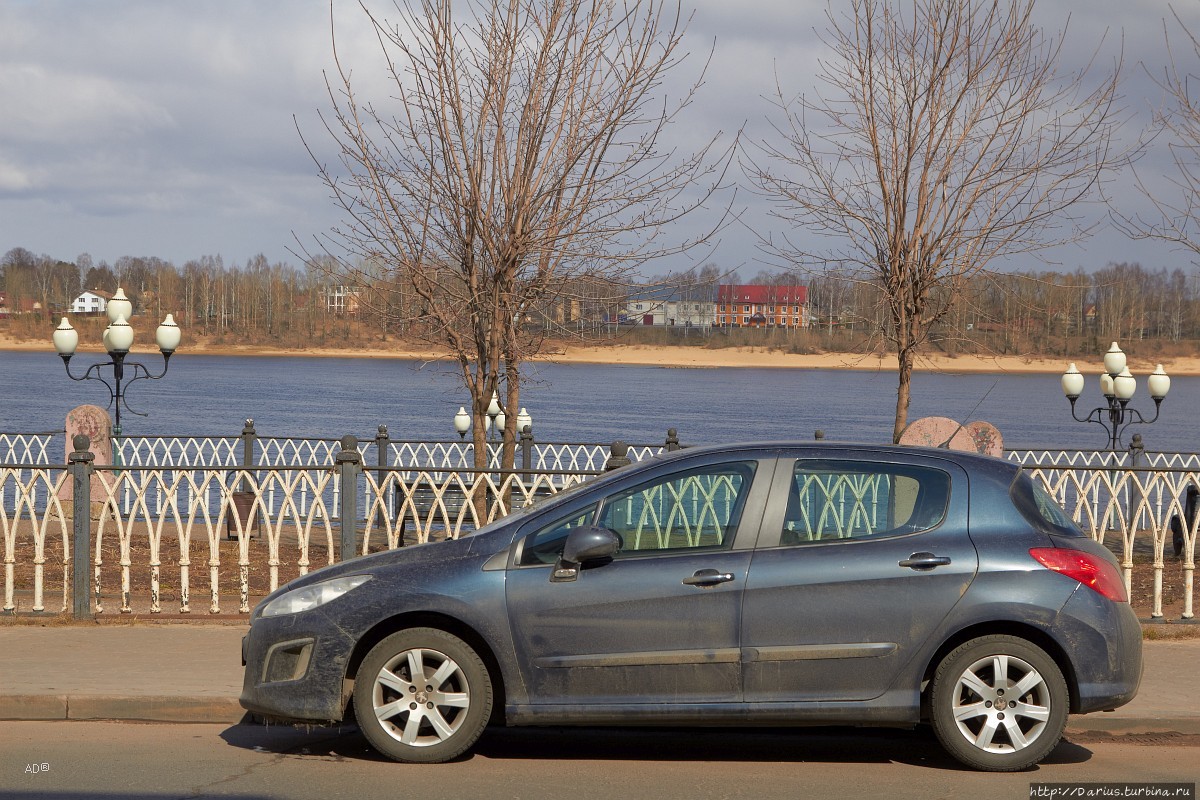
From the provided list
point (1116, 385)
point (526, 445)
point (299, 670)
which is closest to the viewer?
point (299, 670)

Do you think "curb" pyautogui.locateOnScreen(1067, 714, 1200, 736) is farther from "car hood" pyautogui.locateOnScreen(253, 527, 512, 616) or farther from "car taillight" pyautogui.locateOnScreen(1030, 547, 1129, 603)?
"car hood" pyautogui.locateOnScreen(253, 527, 512, 616)

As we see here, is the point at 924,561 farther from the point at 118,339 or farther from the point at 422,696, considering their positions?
the point at 118,339

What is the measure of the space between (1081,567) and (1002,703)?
746 mm

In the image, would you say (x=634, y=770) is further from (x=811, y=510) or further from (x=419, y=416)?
(x=419, y=416)

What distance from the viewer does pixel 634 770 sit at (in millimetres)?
5957

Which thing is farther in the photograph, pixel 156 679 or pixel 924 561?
pixel 156 679

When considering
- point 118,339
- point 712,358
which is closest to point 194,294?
point 712,358

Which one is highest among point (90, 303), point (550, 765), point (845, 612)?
point (90, 303)

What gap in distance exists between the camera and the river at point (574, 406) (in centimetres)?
5306

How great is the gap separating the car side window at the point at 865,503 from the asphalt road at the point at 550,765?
1.16m

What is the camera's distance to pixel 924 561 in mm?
5844

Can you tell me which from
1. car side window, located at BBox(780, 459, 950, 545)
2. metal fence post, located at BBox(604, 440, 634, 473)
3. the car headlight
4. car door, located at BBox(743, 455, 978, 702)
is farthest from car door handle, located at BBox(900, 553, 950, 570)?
metal fence post, located at BBox(604, 440, 634, 473)

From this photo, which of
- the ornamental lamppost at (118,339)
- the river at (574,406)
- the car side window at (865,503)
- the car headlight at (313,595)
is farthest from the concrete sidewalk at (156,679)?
the ornamental lamppost at (118,339)

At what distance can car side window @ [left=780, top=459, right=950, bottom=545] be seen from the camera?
6.00 metres
